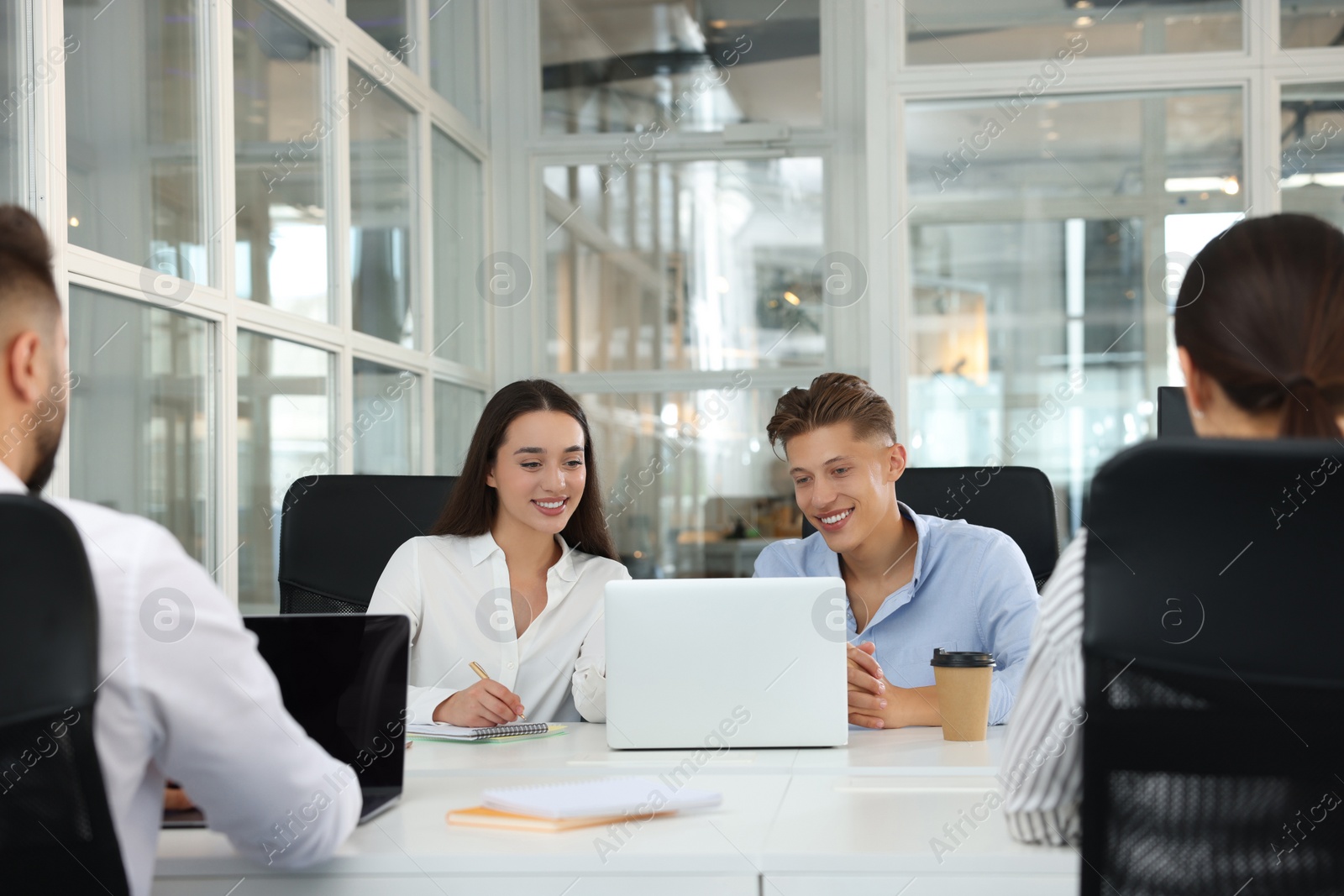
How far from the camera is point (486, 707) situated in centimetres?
186

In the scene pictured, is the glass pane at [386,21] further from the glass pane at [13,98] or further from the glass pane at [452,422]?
the glass pane at [13,98]

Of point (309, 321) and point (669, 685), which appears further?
point (309, 321)

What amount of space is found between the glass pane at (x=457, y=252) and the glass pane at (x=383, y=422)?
0.35m

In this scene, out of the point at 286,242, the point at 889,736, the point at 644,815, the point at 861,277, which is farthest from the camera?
the point at 861,277

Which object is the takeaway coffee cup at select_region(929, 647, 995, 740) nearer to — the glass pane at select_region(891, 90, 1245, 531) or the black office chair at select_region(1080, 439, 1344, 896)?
the black office chair at select_region(1080, 439, 1344, 896)

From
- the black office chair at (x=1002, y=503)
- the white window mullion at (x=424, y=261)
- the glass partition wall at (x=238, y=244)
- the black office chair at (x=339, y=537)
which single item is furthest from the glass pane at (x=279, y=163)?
the black office chair at (x=1002, y=503)

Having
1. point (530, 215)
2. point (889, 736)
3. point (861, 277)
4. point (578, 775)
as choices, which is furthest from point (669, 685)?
point (530, 215)

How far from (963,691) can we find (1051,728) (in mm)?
637

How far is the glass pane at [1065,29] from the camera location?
387 cm

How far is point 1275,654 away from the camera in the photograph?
0.87m

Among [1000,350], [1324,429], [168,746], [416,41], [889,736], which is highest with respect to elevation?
[416,41]

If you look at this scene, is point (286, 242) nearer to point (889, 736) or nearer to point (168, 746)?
point (889, 736)

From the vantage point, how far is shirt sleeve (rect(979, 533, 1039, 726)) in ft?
6.87

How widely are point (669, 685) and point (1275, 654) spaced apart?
35.0 inches
